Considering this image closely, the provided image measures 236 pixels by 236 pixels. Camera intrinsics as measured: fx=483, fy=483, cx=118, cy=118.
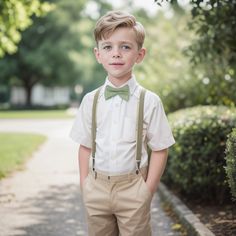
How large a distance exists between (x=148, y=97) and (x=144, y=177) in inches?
20.5

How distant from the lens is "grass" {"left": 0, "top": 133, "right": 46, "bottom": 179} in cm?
1070

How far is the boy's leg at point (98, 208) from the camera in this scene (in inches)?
122

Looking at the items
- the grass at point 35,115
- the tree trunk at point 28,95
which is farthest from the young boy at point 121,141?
the tree trunk at point 28,95

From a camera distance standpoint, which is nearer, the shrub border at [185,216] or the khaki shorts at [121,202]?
the khaki shorts at [121,202]

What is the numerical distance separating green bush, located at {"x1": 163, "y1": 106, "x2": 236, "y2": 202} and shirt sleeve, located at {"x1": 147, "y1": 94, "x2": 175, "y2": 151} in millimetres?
3070

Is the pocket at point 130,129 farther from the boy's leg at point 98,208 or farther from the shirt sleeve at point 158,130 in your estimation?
the boy's leg at point 98,208

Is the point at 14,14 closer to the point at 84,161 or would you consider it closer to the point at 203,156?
the point at 203,156

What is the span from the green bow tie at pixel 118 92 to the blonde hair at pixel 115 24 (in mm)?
310

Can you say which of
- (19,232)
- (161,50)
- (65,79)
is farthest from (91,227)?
(65,79)

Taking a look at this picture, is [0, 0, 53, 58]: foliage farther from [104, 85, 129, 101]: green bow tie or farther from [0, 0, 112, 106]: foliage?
[0, 0, 112, 106]: foliage

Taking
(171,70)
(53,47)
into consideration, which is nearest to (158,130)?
(171,70)

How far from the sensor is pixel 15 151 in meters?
13.4

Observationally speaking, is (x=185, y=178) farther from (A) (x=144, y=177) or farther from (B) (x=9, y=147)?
(B) (x=9, y=147)

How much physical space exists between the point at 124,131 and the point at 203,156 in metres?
3.26
